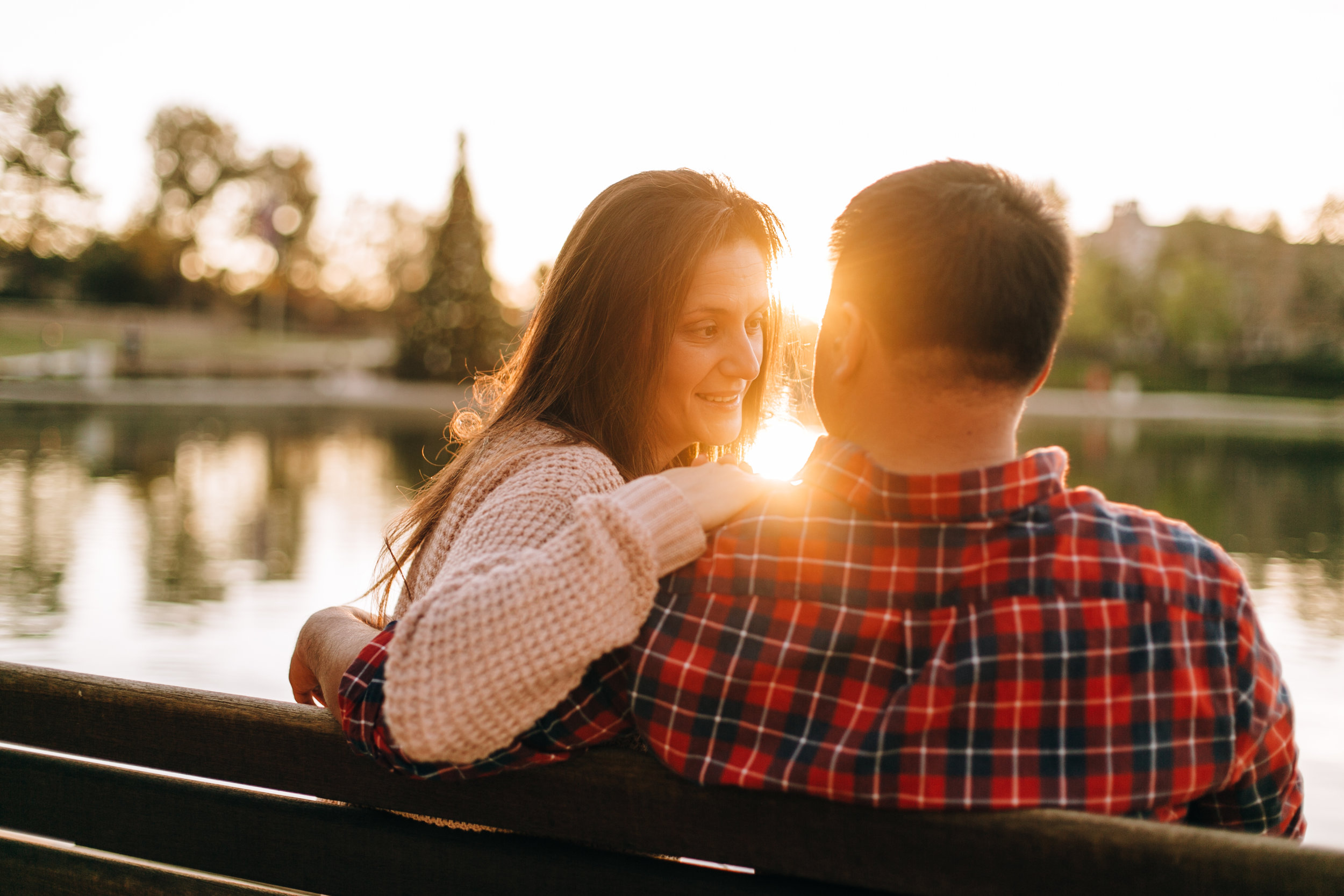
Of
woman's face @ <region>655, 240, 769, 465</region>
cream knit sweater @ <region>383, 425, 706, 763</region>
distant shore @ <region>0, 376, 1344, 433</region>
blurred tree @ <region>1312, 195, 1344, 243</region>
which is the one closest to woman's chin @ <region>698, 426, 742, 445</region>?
woman's face @ <region>655, 240, 769, 465</region>

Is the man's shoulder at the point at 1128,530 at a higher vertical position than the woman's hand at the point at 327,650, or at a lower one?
higher

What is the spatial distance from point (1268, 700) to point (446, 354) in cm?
3736

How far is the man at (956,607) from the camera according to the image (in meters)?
1.23

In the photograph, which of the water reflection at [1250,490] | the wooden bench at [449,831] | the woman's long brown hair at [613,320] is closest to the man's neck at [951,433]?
the wooden bench at [449,831]

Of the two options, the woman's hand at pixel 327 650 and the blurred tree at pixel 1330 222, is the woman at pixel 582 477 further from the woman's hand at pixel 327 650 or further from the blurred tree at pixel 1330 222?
the blurred tree at pixel 1330 222

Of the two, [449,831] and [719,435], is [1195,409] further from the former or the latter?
[449,831]

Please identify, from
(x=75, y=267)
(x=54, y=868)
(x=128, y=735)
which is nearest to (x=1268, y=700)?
(x=128, y=735)

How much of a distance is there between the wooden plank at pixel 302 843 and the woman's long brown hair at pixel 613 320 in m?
0.50

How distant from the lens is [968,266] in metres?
1.24

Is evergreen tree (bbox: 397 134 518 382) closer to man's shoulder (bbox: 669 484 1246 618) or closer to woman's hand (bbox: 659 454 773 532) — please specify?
woman's hand (bbox: 659 454 773 532)

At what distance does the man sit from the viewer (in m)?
1.23

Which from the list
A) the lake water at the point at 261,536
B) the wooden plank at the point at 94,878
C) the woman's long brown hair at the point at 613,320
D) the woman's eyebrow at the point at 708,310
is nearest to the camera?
the wooden plank at the point at 94,878

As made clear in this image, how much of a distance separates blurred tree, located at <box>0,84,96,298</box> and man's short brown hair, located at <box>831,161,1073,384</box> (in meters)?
61.3

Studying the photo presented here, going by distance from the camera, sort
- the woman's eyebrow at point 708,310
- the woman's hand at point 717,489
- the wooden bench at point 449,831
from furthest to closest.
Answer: the woman's eyebrow at point 708,310
the woman's hand at point 717,489
the wooden bench at point 449,831
